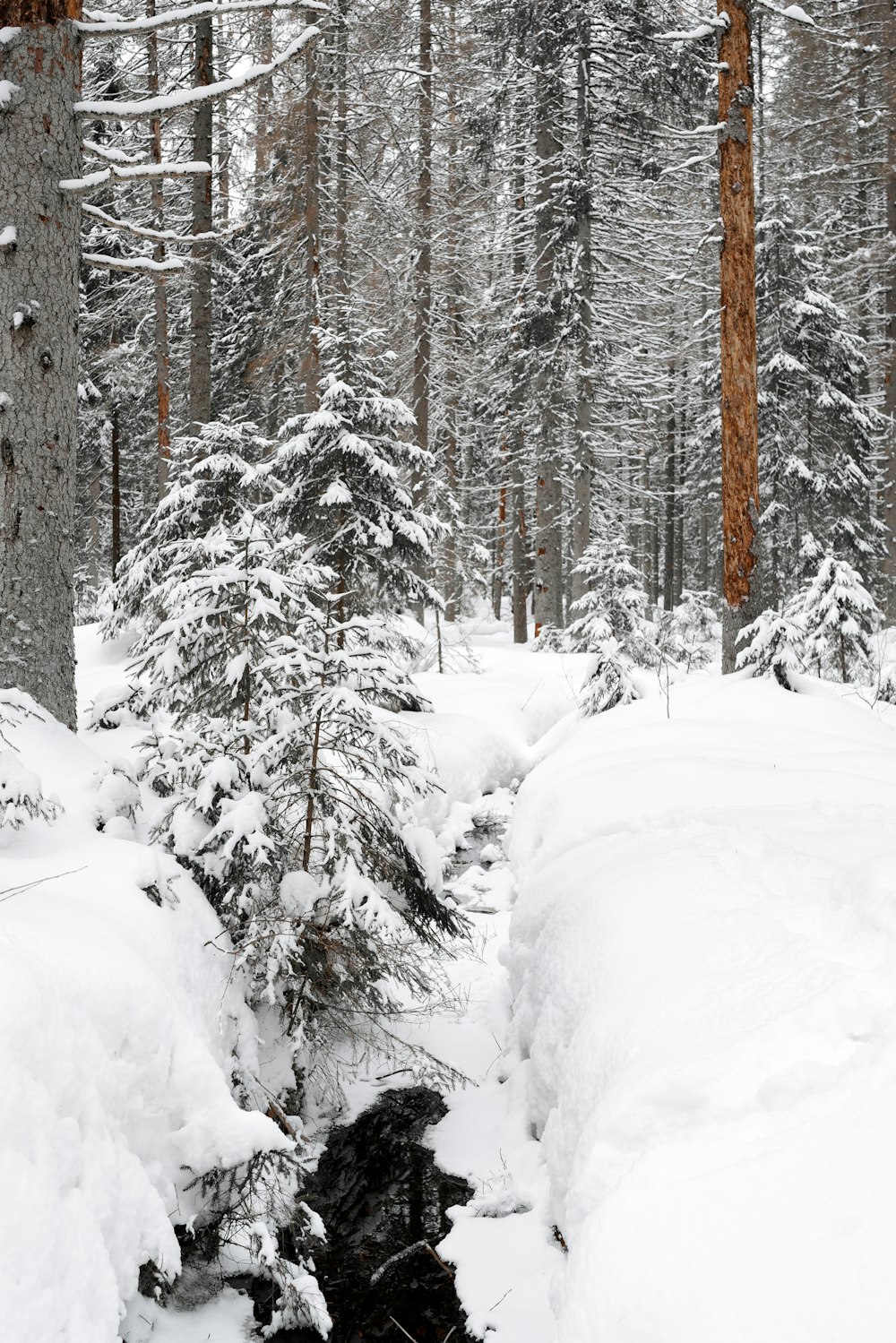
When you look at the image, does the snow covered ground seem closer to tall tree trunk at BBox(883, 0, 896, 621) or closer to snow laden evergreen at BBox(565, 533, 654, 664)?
snow laden evergreen at BBox(565, 533, 654, 664)

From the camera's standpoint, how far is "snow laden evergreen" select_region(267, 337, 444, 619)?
356 inches

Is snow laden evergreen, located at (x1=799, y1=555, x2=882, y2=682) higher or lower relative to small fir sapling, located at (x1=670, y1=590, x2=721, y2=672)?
higher

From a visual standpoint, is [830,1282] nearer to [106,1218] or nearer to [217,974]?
[106,1218]

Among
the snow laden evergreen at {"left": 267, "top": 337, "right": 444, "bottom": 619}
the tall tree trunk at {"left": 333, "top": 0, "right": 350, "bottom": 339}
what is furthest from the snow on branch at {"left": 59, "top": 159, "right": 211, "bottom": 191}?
the tall tree trunk at {"left": 333, "top": 0, "right": 350, "bottom": 339}

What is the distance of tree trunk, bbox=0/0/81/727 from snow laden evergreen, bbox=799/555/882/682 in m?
9.25

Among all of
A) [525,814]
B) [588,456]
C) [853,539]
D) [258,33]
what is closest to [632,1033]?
[525,814]

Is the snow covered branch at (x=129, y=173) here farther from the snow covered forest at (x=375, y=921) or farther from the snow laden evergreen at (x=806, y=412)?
the snow laden evergreen at (x=806, y=412)

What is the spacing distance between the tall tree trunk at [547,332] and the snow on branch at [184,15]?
13.5 m

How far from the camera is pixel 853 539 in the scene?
18219 millimetres

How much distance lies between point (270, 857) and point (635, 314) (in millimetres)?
18340

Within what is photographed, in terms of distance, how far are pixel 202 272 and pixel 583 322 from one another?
26.4ft

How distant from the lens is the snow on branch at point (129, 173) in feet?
13.1

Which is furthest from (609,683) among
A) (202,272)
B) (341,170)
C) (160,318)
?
(160,318)

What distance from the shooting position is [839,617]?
11.2 m
